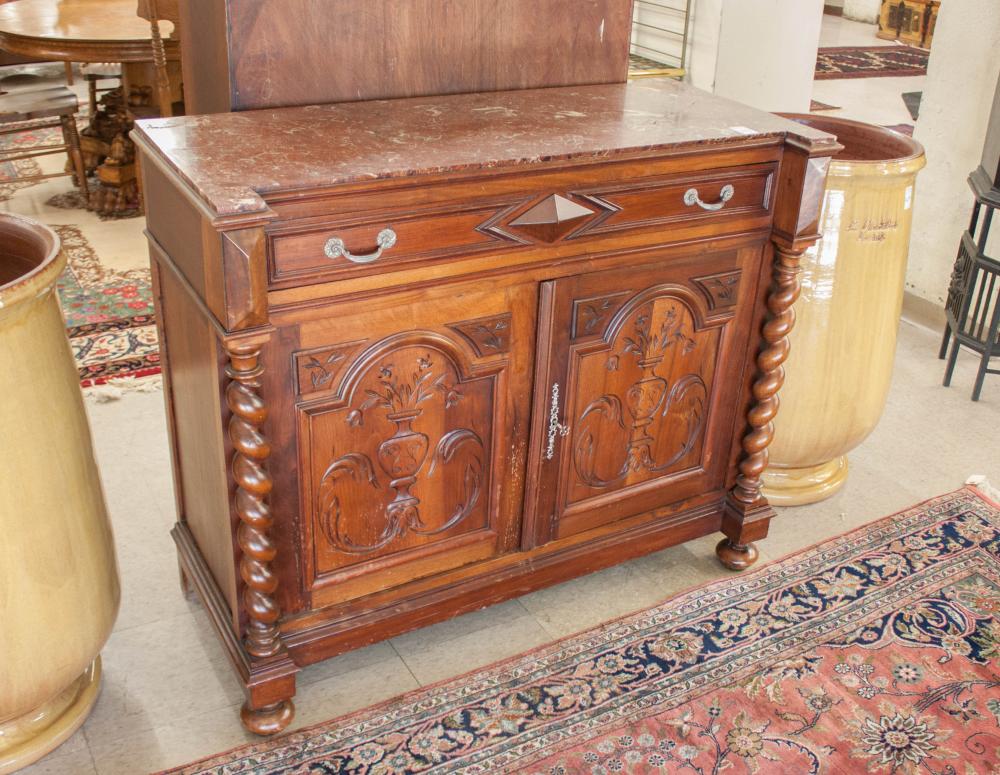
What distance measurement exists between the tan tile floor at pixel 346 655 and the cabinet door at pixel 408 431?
0.81 ft

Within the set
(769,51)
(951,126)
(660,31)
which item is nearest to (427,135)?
(951,126)

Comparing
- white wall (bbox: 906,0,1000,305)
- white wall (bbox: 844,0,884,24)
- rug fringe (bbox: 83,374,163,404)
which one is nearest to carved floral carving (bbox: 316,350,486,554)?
rug fringe (bbox: 83,374,163,404)

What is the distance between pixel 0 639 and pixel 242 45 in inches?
45.7

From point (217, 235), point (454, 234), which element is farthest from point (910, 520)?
point (217, 235)

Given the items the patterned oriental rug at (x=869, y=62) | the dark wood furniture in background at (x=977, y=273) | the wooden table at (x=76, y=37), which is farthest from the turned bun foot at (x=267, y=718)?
the patterned oriental rug at (x=869, y=62)

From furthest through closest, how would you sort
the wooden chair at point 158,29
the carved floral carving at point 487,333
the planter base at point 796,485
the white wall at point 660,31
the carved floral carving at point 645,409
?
the white wall at point 660,31 < the wooden chair at point 158,29 < the planter base at point 796,485 < the carved floral carving at point 645,409 < the carved floral carving at point 487,333

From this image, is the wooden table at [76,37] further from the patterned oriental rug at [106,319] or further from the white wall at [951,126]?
the white wall at [951,126]

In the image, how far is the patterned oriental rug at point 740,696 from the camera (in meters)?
2.03

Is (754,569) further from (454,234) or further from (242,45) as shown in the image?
(242,45)

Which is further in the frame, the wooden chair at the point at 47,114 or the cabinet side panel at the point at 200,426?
the wooden chair at the point at 47,114

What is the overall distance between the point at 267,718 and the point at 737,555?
1.20 meters

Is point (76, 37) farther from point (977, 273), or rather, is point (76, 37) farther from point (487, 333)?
point (977, 273)

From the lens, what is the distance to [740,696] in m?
2.20

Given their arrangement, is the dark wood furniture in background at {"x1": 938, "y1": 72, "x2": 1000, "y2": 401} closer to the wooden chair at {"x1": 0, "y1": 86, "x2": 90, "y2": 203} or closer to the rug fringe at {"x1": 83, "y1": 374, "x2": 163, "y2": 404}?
the rug fringe at {"x1": 83, "y1": 374, "x2": 163, "y2": 404}
